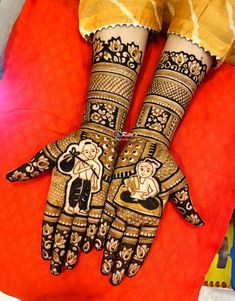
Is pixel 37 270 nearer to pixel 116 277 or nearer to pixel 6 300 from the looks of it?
pixel 116 277

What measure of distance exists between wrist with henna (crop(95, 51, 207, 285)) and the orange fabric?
37 millimetres

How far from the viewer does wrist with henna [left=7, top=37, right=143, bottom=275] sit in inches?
33.7

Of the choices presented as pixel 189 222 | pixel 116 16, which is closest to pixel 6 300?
pixel 189 222

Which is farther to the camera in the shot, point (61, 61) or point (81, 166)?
point (61, 61)

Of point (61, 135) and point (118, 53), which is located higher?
point (118, 53)

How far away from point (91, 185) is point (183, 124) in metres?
0.28

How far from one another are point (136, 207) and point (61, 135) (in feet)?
0.86

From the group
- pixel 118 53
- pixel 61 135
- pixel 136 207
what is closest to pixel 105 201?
pixel 136 207

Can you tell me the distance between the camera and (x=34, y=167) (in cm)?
88

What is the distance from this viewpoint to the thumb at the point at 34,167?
0.88 meters

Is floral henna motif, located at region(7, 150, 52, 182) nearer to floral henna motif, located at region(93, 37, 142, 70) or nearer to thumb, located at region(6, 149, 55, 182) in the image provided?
thumb, located at region(6, 149, 55, 182)

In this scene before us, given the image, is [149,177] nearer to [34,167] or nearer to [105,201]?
[105,201]

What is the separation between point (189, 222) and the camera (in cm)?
91

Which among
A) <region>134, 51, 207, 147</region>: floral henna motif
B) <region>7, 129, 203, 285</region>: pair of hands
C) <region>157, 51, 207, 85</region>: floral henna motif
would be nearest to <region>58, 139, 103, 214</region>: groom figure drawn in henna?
<region>7, 129, 203, 285</region>: pair of hands
